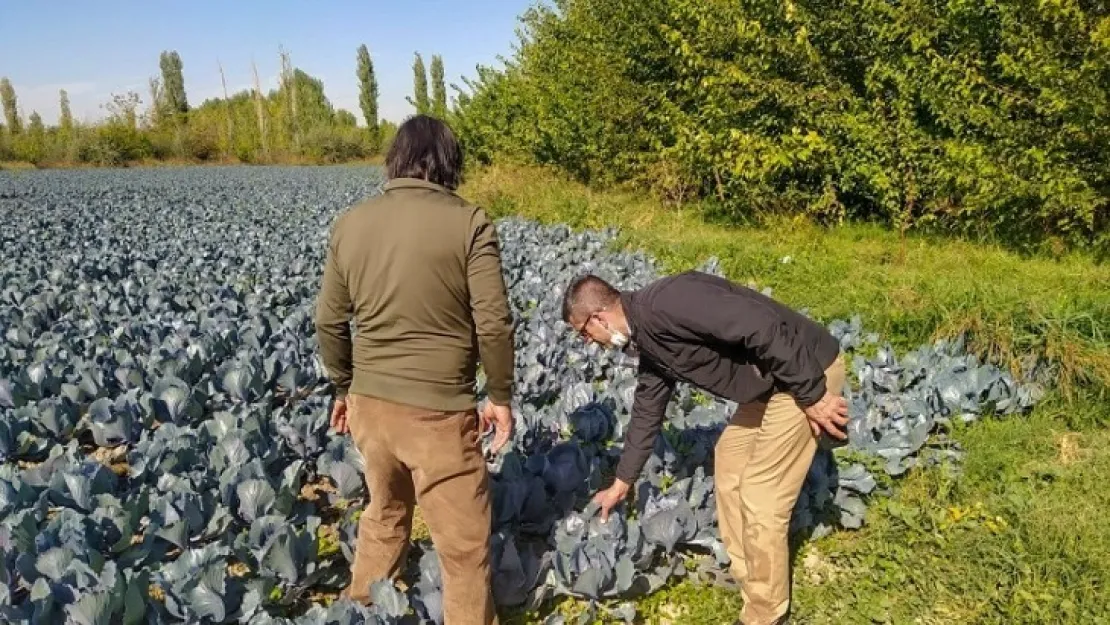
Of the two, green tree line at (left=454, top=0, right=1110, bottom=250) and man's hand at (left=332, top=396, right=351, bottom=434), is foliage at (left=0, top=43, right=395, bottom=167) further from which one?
man's hand at (left=332, top=396, right=351, bottom=434)

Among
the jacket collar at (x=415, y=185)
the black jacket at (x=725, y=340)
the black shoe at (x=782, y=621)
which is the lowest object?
the black shoe at (x=782, y=621)

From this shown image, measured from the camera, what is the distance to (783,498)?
2.91 meters

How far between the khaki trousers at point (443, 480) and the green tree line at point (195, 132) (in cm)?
4859

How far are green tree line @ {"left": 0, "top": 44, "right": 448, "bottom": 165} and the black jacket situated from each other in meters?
48.6

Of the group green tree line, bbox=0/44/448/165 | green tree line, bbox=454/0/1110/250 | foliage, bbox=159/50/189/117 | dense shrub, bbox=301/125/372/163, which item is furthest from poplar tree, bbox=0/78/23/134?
green tree line, bbox=454/0/1110/250

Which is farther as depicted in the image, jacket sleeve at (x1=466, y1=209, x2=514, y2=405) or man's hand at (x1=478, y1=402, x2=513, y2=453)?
man's hand at (x1=478, y1=402, x2=513, y2=453)

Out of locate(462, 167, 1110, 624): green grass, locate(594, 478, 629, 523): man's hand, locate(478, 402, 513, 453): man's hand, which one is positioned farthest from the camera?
locate(462, 167, 1110, 624): green grass

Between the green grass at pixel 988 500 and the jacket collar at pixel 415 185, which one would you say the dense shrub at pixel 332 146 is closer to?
the green grass at pixel 988 500

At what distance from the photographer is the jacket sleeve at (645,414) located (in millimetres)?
2957

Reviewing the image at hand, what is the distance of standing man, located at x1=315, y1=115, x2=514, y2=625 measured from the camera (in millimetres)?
2387

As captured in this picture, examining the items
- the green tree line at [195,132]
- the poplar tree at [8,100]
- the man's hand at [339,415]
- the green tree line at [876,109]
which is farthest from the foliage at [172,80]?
the man's hand at [339,415]

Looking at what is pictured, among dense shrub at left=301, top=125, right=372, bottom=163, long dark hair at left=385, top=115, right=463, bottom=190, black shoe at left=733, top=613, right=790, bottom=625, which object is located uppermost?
dense shrub at left=301, top=125, right=372, bottom=163

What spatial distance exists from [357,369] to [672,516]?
1.57 meters

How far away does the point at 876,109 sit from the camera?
9.89 metres
